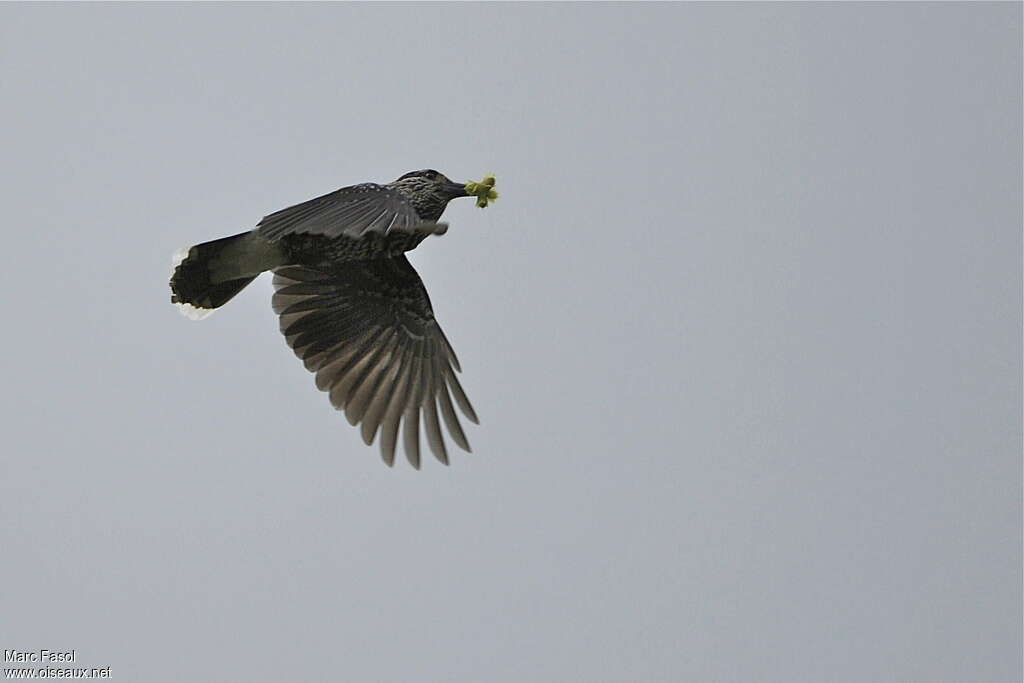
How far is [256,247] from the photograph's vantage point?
10.5 meters

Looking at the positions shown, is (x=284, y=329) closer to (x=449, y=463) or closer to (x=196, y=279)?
(x=196, y=279)

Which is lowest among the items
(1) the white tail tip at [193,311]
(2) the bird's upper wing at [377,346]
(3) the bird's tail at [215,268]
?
(2) the bird's upper wing at [377,346]

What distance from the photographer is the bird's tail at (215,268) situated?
1052 centimetres

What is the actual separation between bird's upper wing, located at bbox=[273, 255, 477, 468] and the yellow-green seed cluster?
0.75 m

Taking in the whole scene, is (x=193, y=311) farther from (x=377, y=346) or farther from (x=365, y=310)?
(x=377, y=346)

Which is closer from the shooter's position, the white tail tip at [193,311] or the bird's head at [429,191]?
the bird's head at [429,191]

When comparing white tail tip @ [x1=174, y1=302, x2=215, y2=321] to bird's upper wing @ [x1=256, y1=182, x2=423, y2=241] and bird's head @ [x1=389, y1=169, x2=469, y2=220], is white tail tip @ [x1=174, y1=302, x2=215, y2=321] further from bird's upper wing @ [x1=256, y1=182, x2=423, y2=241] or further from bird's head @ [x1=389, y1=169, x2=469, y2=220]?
bird's head @ [x1=389, y1=169, x2=469, y2=220]

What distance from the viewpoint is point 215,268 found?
10.7 metres

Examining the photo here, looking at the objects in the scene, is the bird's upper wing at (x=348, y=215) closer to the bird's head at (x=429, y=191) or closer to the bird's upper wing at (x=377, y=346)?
the bird's head at (x=429, y=191)

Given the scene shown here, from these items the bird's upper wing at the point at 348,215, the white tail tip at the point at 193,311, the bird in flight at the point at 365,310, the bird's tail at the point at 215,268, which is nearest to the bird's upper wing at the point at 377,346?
the bird in flight at the point at 365,310

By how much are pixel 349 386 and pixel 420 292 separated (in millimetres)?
852

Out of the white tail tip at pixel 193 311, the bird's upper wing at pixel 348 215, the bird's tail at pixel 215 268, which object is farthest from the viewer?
the white tail tip at pixel 193 311

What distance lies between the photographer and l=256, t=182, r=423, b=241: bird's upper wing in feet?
30.1

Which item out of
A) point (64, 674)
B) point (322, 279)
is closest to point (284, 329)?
point (322, 279)
